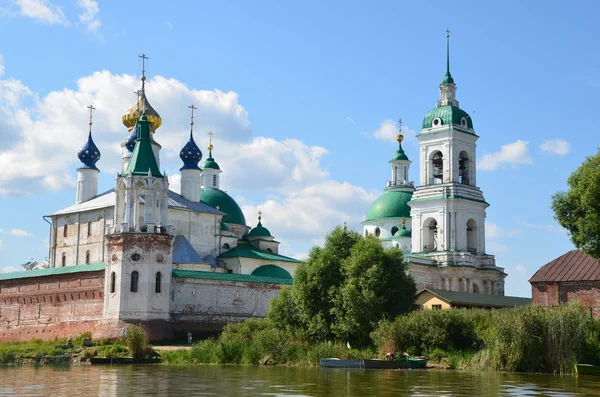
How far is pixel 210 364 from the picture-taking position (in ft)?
117

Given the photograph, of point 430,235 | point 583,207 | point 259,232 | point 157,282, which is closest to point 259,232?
point 259,232

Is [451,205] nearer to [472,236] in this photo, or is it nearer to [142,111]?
[472,236]

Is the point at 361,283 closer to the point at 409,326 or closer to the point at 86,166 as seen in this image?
the point at 409,326

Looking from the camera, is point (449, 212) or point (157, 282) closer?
point (157, 282)

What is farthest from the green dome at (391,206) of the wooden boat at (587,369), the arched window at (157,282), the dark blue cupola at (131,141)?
the wooden boat at (587,369)

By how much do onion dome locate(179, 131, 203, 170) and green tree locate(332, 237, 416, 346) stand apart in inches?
856

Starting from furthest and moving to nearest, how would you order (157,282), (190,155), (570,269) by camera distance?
(190,155), (157,282), (570,269)

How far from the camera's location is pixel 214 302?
46.7 meters

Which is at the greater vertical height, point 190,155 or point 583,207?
point 190,155

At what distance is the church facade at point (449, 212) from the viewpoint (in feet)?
198

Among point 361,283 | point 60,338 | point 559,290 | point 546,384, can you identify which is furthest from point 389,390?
point 60,338

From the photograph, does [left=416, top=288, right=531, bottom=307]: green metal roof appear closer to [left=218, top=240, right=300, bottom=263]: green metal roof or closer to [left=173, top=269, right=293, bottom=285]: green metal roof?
[left=173, top=269, right=293, bottom=285]: green metal roof

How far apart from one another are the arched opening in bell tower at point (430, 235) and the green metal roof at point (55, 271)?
24.6 m

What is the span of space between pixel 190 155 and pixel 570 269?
25753mm
